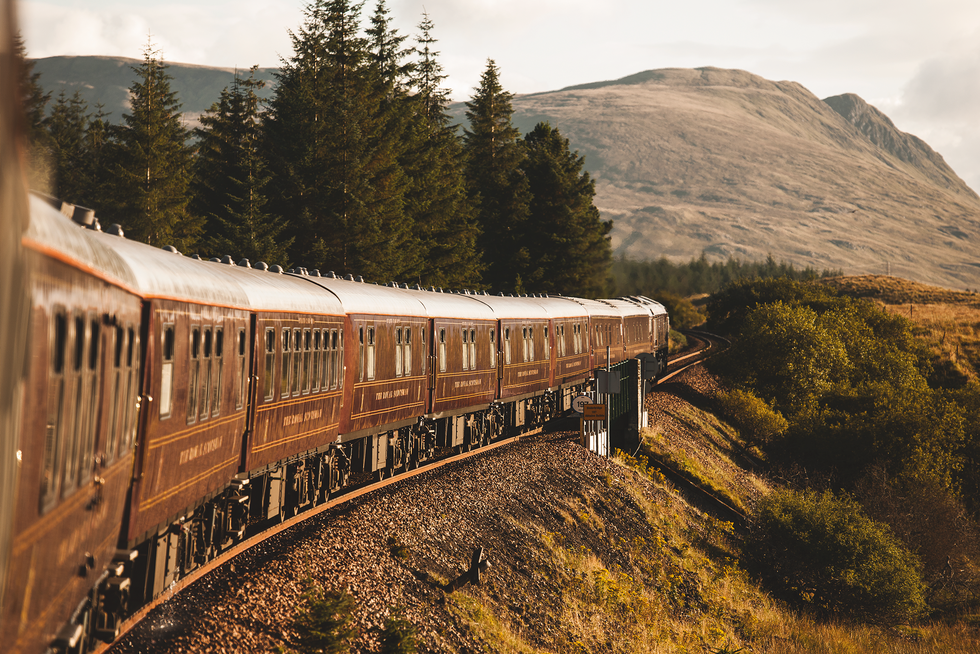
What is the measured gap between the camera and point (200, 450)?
961cm

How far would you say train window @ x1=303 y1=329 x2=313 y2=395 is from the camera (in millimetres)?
13445

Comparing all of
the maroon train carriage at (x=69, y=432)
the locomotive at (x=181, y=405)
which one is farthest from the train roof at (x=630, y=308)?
the maroon train carriage at (x=69, y=432)

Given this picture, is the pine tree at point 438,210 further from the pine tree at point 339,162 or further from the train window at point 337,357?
the train window at point 337,357

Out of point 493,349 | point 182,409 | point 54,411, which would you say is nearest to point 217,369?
point 182,409

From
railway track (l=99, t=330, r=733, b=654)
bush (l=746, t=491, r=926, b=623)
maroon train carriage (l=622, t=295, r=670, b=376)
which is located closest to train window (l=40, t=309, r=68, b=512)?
railway track (l=99, t=330, r=733, b=654)

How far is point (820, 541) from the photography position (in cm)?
2886

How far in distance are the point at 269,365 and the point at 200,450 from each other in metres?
2.63

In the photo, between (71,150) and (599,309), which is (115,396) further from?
(71,150)

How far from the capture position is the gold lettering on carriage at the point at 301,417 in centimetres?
1290

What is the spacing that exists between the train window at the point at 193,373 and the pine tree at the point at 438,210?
4326 centimetres

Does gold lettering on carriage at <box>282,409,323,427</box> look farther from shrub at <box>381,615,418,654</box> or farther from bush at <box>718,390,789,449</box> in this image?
bush at <box>718,390,789,449</box>

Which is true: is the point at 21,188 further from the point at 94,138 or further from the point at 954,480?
the point at 94,138

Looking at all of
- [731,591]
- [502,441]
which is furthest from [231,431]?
[731,591]

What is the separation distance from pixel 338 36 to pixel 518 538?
39410 millimetres
